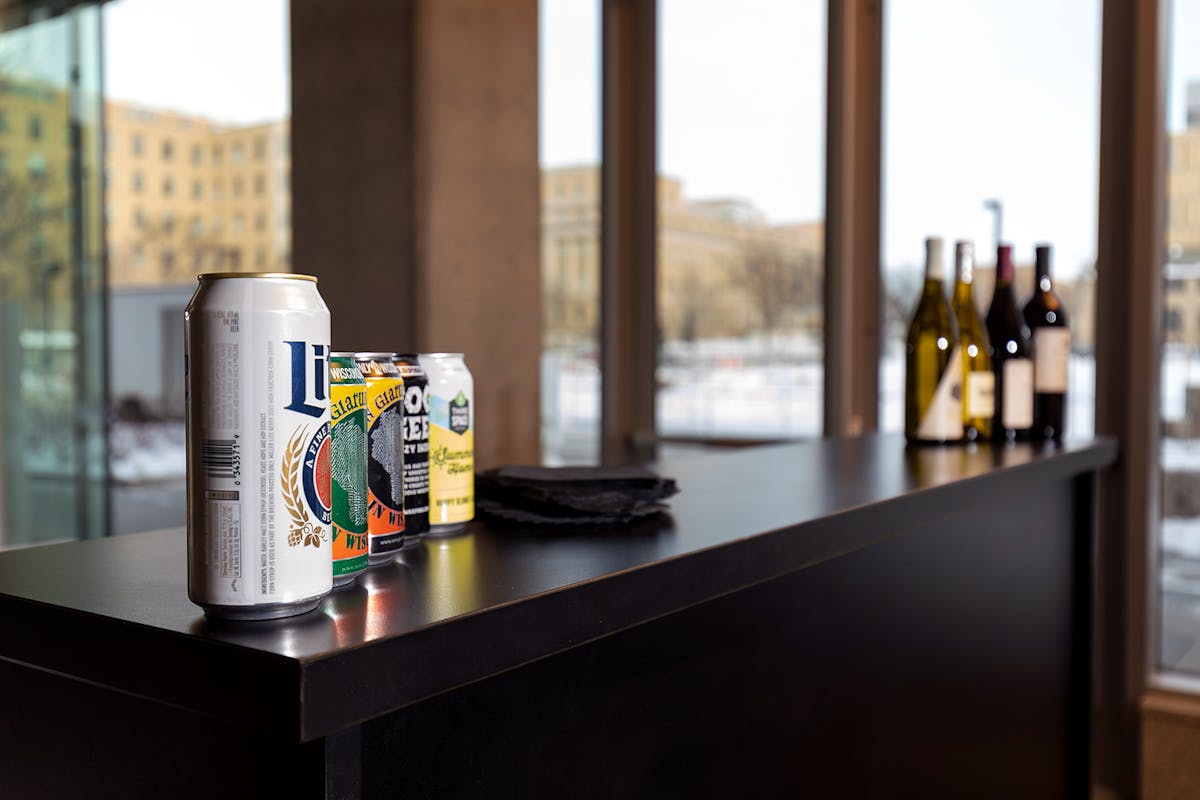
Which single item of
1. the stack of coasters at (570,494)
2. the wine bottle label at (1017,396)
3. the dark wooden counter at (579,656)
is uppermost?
the wine bottle label at (1017,396)

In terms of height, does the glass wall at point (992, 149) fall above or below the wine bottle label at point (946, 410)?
above

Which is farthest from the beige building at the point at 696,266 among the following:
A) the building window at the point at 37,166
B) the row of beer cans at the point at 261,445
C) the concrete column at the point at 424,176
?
the row of beer cans at the point at 261,445

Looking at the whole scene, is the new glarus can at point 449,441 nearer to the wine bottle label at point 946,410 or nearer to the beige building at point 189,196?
the wine bottle label at point 946,410

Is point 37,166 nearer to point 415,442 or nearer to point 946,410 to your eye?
point 946,410

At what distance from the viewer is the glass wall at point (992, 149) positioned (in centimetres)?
303

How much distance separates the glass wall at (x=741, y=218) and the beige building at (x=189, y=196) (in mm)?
1645

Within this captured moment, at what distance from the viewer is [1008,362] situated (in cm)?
210

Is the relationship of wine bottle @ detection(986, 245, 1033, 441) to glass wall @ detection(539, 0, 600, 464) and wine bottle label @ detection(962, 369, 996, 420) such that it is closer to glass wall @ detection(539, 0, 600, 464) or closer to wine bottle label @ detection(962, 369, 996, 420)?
wine bottle label @ detection(962, 369, 996, 420)

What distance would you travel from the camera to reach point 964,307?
2154 millimetres

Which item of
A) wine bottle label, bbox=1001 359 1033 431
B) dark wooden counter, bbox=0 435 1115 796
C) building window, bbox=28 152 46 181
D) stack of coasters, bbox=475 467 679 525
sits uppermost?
building window, bbox=28 152 46 181

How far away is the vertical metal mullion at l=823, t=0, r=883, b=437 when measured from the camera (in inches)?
133

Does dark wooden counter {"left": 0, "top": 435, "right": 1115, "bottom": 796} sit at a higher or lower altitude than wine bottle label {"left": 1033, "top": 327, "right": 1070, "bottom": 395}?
lower

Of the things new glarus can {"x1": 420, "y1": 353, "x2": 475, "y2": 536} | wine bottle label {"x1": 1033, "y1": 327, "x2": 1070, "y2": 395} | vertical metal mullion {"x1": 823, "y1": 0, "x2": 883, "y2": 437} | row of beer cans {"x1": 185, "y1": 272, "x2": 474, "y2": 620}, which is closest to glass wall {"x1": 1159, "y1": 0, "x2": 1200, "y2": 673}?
vertical metal mullion {"x1": 823, "y1": 0, "x2": 883, "y2": 437}

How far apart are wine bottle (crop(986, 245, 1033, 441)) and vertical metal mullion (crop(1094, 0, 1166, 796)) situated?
3.21 feet
